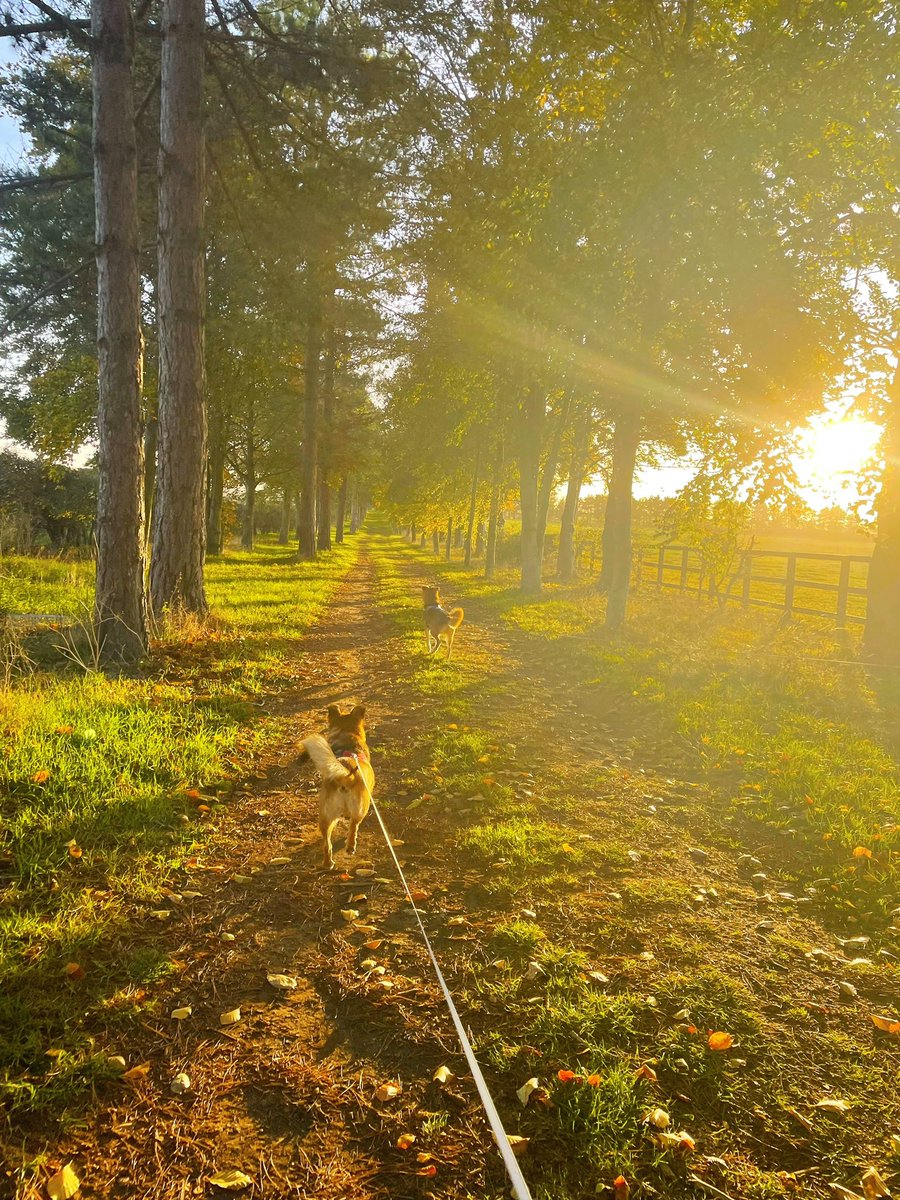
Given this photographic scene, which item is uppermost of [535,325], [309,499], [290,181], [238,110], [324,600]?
[238,110]

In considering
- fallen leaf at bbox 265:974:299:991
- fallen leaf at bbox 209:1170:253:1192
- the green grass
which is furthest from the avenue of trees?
fallen leaf at bbox 209:1170:253:1192

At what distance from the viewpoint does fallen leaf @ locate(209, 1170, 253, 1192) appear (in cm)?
213

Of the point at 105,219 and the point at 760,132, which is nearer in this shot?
the point at 105,219

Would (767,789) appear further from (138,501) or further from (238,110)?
(238,110)

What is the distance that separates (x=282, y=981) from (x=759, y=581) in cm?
1919

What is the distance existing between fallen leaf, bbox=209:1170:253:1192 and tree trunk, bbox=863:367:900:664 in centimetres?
1326

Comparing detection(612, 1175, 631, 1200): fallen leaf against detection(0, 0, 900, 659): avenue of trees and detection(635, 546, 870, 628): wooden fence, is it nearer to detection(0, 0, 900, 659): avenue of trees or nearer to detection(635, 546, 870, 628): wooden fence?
detection(0, 0, 900, 659): avenue of trees

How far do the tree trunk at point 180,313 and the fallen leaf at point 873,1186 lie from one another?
Result: 30.0ft

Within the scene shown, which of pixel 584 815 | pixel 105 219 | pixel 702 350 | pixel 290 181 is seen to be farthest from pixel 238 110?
pixel 584 815

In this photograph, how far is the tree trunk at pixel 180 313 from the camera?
8680 mm

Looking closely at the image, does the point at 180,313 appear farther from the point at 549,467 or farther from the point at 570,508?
the point at 570,508

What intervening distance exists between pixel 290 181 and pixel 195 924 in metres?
11.5

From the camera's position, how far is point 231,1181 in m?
2.14

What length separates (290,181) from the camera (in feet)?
34.8
